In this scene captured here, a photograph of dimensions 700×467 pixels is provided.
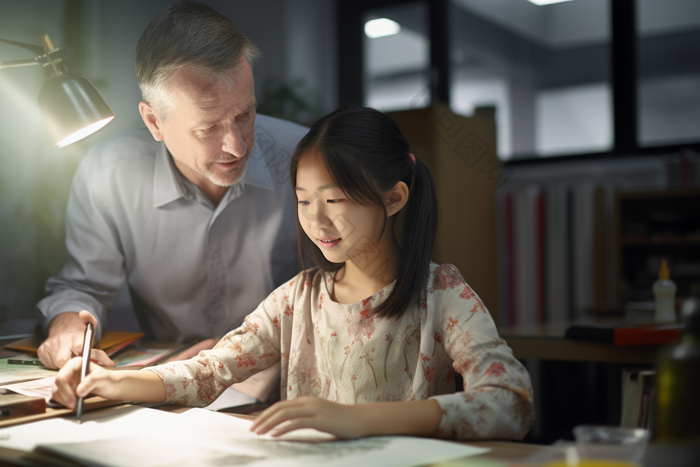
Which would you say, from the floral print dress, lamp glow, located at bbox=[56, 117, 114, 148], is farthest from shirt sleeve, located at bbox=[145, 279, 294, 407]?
lamp glow, located at bbox=[56, 117, 114, 148]

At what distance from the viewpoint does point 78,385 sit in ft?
2.67

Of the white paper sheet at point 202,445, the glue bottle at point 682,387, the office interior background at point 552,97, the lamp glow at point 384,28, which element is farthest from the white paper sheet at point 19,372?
the lamp glow at point 384,28

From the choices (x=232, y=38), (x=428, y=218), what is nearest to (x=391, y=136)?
(x=428, y=218)

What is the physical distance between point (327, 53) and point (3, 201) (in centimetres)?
116

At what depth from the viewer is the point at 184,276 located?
1.20 m

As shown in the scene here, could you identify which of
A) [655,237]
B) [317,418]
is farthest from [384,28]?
[317,418]

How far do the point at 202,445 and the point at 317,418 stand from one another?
0.13 metres

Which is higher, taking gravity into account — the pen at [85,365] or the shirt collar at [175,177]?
the shirt collar at [175,177]

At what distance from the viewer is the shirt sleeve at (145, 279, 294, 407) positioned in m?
0.93

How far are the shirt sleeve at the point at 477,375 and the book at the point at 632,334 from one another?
591mm

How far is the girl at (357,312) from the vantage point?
0.87 metres

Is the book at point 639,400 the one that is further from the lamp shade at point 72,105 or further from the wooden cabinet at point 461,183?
the lamp shade at point 72,105

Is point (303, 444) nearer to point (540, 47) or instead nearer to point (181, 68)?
point (181, 68)

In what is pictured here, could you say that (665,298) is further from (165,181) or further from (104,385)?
(104,385)
